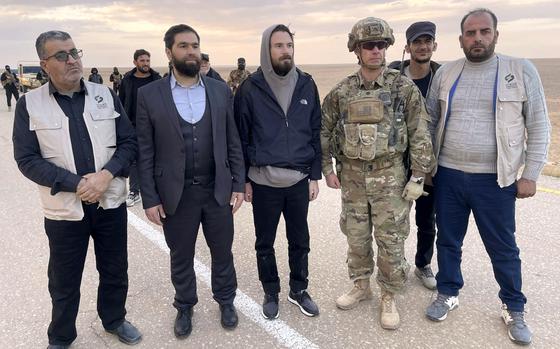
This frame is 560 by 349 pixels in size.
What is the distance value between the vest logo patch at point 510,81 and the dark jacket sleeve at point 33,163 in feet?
9.94

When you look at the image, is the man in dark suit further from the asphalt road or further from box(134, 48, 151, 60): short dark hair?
box(134, 48, 151, 60): short dark hair

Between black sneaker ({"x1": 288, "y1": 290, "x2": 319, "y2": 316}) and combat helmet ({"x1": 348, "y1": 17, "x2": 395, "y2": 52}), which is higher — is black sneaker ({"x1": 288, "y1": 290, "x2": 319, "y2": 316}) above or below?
below

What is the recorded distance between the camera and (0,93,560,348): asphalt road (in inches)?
124

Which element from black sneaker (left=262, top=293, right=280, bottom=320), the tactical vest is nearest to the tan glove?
the tactical vest

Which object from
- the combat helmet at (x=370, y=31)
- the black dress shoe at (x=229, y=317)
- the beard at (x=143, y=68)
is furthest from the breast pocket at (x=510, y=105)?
the beard at (x=143, y=68)

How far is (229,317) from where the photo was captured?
334 centimetres

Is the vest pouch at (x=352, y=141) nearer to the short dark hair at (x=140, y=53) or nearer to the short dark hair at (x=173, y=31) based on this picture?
the short dark hair at (x=173, y=31)

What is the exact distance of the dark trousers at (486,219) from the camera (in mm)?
3178

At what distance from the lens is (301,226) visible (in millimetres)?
3445

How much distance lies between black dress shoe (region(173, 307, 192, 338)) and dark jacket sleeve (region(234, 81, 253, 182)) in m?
1.25

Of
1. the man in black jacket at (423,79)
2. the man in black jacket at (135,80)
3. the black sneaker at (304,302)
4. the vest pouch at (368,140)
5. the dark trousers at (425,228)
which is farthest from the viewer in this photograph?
the man in black jacket at (135,80)

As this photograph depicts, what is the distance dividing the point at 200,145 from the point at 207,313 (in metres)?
1.43

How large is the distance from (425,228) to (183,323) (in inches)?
90.0

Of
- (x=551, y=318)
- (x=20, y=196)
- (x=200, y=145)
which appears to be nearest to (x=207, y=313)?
(x=200, y=145)
